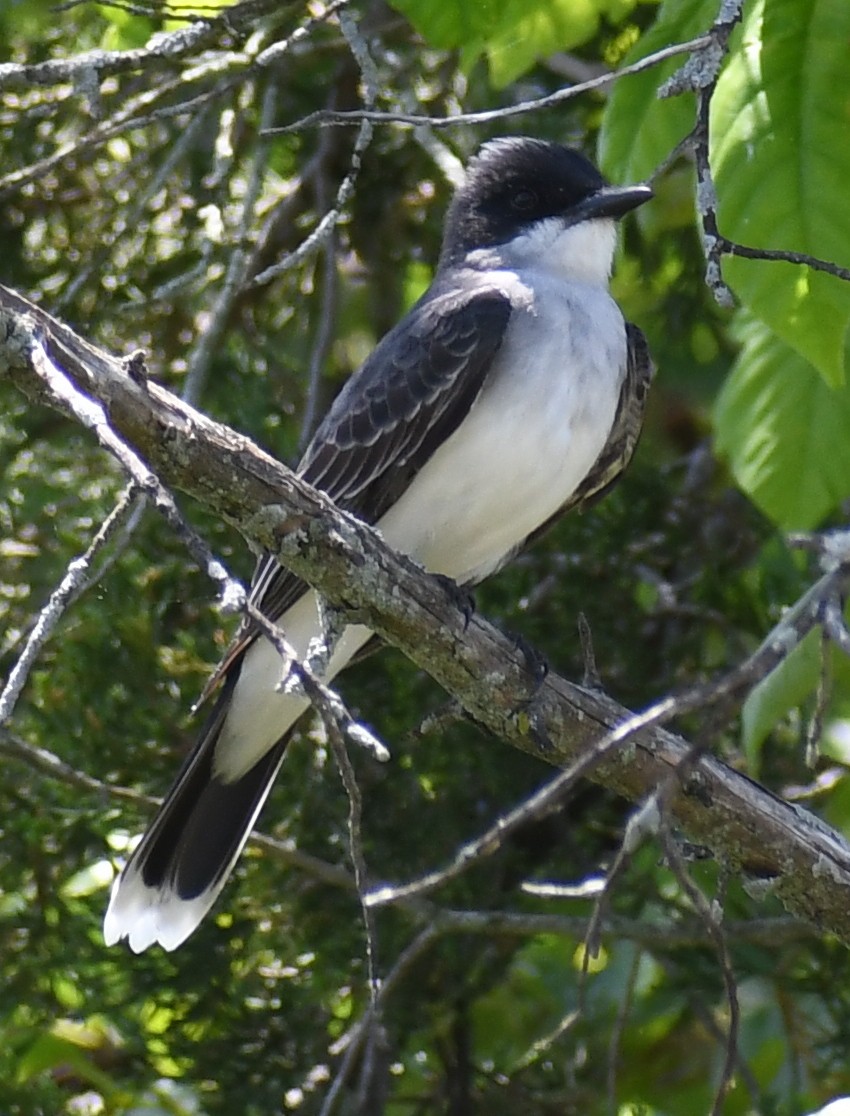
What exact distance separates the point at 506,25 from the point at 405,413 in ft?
2.80

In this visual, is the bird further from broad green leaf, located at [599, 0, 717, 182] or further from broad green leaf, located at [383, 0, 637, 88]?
broad green leaf, located at [599, 0, 717, 182]

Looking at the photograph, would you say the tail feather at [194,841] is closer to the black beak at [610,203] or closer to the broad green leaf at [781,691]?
the broad green leaf at [781,691]

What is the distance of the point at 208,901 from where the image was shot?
3.73m

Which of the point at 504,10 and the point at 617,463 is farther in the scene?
the point at 617,463

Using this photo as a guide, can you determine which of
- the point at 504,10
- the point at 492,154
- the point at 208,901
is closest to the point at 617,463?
the point at 492,154

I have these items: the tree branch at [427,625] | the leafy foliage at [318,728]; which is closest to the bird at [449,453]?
the leafy foliage at [318,728]

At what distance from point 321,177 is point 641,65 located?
2.49 meters

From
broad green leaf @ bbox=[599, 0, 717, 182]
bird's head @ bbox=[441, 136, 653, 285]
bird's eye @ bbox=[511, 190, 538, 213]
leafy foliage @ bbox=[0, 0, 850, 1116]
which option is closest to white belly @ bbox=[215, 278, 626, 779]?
bird's head @ bbox=[441, 136, 653, 285]

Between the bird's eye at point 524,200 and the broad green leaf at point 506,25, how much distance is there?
536 millimetres

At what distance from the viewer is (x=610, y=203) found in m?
3.79

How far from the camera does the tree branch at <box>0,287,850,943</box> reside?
226 cm

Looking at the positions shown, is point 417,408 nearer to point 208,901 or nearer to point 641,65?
point 208,901

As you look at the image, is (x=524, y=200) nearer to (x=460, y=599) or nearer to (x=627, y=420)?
(x=627, y=420)

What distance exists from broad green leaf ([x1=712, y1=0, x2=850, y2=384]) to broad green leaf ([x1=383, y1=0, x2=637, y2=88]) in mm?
605
